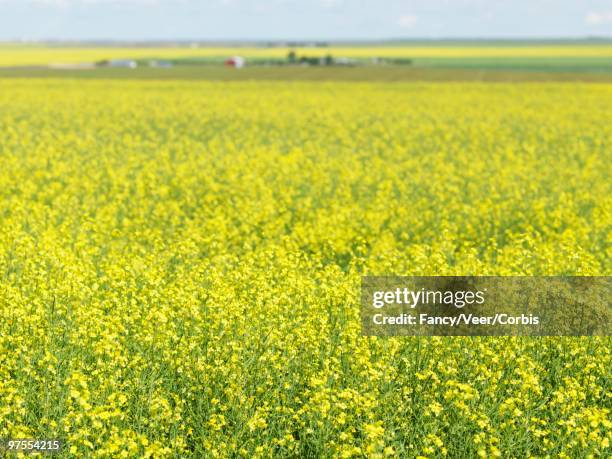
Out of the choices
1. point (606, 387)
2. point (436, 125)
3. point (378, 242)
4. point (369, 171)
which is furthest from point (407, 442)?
point (436, 125)

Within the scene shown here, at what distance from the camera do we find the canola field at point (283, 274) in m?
7.05

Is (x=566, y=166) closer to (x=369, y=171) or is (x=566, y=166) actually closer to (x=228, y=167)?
(x=369, y=171)

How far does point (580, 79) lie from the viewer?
69938mm

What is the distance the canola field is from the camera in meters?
7.05

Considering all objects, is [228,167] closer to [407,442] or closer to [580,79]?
[407,442]

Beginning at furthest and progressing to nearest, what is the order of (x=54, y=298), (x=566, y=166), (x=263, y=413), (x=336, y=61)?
(x=336, y=61)
(x=566, y=166)
(x=54, y=298)
(x=263, y=413)

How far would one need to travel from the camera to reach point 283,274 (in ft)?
33.7

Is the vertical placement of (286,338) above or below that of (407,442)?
above

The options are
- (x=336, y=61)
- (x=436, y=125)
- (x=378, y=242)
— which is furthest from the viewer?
(x=336, y=61)

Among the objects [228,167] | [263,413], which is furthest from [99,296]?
[228,167]

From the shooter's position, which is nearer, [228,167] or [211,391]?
[211,391]

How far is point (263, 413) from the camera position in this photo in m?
6.90

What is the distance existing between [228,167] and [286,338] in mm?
14320

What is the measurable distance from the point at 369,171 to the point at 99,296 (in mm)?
12847
